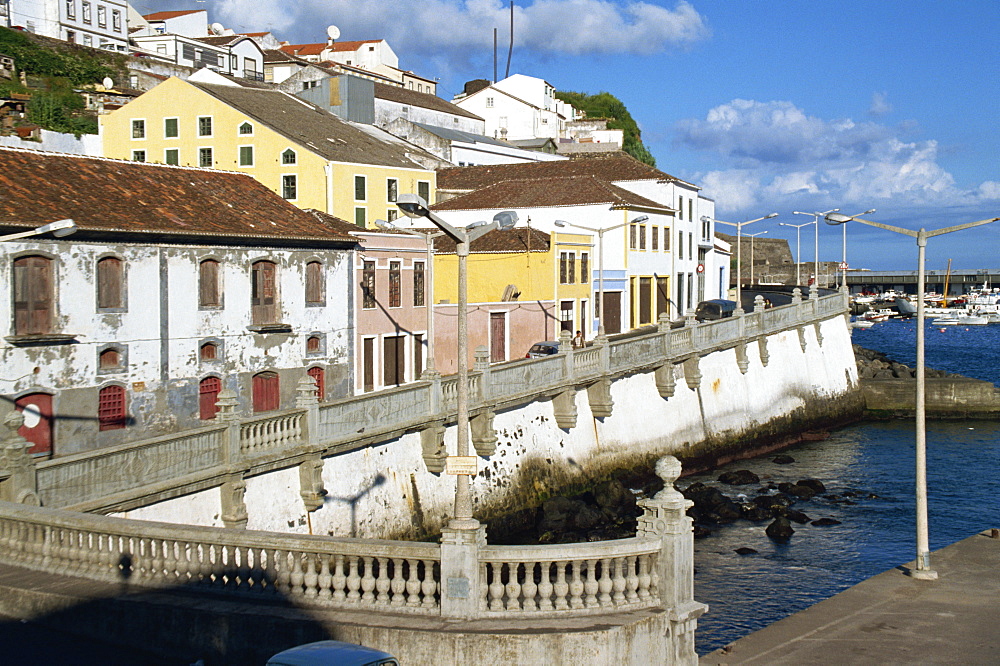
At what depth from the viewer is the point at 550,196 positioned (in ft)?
200

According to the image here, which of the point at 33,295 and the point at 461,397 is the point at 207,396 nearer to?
the point at 33,295

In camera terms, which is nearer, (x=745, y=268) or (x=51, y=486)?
(x=51, y=486)

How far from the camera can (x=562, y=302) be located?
53406mm

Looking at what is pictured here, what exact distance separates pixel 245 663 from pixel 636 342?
2868 cm

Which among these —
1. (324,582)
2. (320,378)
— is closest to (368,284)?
(320,378)

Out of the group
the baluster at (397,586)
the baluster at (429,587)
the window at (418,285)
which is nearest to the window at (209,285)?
the window at (418,285)

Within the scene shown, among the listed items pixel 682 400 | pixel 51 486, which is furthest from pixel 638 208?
pixel 51 486

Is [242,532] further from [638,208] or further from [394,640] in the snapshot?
[638,208]

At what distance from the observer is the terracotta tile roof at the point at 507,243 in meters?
51.5

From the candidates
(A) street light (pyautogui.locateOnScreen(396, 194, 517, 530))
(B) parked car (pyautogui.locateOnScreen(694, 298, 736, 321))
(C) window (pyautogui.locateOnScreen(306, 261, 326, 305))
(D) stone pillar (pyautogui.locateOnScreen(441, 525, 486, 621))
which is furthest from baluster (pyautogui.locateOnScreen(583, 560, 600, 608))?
(B) parked car (pyautogui.locateOnScreen(694, 298, 736, 321))

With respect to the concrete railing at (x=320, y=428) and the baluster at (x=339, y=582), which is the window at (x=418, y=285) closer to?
the concrete railing at (x=320, y=428)

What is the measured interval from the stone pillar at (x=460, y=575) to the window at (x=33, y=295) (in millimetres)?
17501

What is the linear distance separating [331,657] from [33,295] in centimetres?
1919

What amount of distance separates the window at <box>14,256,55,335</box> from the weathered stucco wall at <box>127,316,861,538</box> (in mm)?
7862
